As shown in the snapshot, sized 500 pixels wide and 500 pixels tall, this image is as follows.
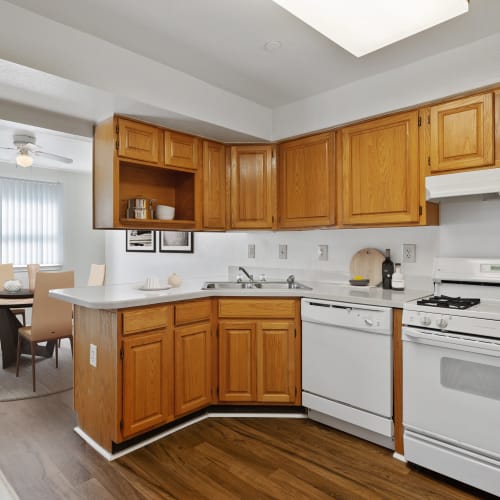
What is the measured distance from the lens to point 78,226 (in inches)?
224

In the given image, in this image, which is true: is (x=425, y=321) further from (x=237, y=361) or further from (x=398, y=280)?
(x=237, y=361)

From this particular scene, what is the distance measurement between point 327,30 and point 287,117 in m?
1.33

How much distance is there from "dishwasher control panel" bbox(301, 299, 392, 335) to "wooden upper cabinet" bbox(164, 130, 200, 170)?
139cm

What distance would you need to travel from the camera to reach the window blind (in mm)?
4984

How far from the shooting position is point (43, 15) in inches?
73.2

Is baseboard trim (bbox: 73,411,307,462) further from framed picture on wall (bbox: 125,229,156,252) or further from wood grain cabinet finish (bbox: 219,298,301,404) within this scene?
framed picture on wall (bbox: 125,229,156,252)

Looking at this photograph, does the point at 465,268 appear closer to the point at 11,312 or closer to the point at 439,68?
the point at 439,68

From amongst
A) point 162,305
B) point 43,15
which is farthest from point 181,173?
point 43,15

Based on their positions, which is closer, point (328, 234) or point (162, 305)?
point (162, 305)

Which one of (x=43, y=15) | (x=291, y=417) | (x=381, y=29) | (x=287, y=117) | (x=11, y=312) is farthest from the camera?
(x=11, y=312)

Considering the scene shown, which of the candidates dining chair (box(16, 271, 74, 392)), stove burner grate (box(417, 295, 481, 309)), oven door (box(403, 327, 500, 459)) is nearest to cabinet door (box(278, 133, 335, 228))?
stove burner grate (box(417, 295, 481, 309))

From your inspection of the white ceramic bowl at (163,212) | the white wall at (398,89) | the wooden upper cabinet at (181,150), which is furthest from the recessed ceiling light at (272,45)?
the white ceramic bowl at (163,212)

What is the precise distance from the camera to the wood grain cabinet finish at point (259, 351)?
2.63 m

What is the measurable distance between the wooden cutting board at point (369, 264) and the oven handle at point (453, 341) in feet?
2.53
